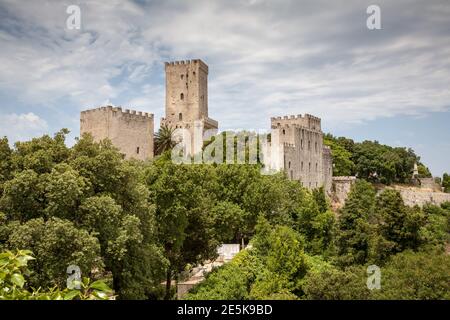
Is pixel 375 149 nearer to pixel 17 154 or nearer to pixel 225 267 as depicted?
pixel 225 267

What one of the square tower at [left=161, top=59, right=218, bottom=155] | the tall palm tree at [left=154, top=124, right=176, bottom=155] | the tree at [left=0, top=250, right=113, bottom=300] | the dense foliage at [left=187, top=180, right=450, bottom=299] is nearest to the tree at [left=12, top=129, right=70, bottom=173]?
the dense foliage at [left=187, top=180, right=450, bottom=299]

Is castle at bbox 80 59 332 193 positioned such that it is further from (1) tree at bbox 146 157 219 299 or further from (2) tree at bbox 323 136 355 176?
(1) tree at bbox 146 157 219 299

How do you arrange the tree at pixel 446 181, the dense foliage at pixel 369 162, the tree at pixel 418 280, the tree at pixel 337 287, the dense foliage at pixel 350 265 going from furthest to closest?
the tree at pixel 446 181, the dense foliage at pixel 369 162, the dense foliage at pixel 350 265, the tree at pixel 337 287, the tree at pixel 418 280

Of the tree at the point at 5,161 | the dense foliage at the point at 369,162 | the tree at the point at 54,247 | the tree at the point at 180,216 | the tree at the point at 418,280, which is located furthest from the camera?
the dense foliage at the point at 369,162

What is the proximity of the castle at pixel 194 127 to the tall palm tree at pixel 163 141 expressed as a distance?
184cm

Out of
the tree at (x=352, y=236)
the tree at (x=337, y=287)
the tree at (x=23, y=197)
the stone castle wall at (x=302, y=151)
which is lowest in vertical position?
the tree at (x=337, y=287)

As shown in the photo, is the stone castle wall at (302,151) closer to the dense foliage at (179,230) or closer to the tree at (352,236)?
the dense foliage at (179,230)

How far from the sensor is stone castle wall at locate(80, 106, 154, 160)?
4300 centimetres

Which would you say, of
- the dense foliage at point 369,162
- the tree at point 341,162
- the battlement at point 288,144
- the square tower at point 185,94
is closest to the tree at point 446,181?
the dense foliage at point 369,162

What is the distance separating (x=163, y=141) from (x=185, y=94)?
10.4 meters

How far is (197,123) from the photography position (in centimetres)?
5497

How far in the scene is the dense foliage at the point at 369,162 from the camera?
73.1 m

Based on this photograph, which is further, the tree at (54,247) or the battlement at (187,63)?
the battlement at (187,63)

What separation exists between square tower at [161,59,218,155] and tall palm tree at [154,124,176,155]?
593cm
